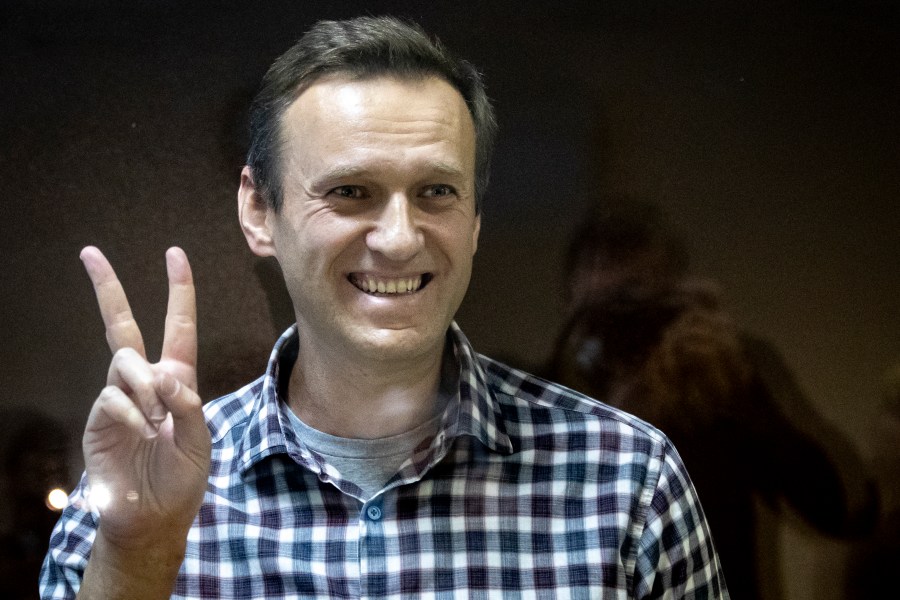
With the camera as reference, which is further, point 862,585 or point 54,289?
point 862,585

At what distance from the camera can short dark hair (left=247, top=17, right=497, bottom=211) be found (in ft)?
3.30

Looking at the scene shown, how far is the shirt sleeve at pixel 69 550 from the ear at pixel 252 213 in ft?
0.99

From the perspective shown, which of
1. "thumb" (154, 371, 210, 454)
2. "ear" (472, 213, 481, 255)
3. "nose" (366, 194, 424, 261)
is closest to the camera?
"thumb" (154, 371, 210, 454)

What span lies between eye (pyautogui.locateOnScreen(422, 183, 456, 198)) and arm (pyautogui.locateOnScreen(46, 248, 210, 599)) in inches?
10.4

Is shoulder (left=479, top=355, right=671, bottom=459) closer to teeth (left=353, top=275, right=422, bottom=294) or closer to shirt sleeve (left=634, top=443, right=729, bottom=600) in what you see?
shirt sleeve (left=634, top=443, right=729, bottom=600)

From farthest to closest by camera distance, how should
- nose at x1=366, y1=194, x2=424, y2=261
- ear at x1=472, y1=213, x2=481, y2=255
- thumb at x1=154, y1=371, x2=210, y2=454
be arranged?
ear at x1=472, y1=213, x2=481, y2=255 → nose at x1=366, y1=194, x2=424, y2=261 → thumb at x1=154, y1=371, x2=210, y2=454

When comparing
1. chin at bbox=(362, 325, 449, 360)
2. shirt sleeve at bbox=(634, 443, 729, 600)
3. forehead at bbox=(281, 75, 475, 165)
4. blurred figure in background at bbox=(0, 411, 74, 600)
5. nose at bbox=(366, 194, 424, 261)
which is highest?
forehead at bbox=(281, 75, 475, 165)

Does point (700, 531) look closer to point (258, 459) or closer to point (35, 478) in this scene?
point (258, 459)

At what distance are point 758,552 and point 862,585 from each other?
0.13 meters

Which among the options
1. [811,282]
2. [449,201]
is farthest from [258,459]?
[811,282]

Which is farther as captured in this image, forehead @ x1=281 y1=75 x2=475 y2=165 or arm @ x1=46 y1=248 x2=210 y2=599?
forehead @ x1=281 y1=75 x2=475 y2=165

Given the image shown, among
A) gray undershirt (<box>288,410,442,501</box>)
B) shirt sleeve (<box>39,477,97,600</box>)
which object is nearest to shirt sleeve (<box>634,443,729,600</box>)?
gray undershirt (<box>288,410,442,501</box>)

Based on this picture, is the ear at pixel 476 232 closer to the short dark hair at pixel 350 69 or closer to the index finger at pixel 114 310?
the short dark hair at pixel 350 69

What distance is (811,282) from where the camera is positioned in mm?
1090
